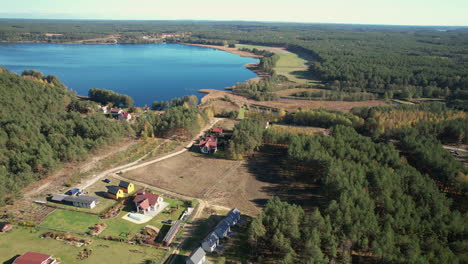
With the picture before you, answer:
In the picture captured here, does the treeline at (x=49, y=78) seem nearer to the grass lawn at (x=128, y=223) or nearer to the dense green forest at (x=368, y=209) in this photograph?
the dense green forest at (x=368, y=209)

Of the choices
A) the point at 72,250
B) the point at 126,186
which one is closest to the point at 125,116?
the point at 126,186

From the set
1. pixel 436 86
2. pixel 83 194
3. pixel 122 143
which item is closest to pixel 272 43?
pixel 436 86

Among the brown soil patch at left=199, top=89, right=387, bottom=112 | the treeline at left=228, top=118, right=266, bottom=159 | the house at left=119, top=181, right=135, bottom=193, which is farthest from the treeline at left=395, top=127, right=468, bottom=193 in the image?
the house at left=119, top=181, right=135, bottom=193

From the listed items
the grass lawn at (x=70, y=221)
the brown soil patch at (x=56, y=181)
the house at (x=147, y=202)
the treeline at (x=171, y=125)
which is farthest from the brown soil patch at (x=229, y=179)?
the grass lawn at (x=70, y=221)

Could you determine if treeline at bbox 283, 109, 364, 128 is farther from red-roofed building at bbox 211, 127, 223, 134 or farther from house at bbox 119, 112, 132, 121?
house at bbox 119, 112, 132, 121

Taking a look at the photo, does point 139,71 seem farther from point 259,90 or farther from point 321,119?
point 321,119

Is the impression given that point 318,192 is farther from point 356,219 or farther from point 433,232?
point 433,232
